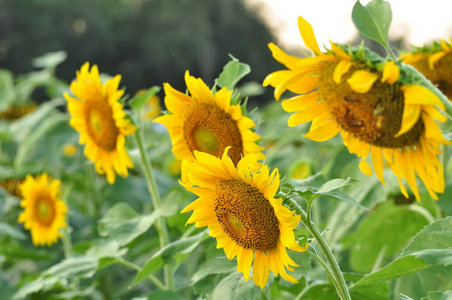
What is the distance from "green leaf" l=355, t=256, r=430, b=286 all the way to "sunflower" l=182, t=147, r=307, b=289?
7cm

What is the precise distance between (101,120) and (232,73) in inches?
12.6

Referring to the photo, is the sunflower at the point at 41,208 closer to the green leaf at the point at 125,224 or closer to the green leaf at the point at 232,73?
the green leaf at the point at 125,224

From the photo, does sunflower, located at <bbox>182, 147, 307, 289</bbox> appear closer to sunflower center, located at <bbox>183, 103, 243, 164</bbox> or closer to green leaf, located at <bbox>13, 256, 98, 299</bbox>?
sunflower center, located at <bbox>183, 103, 243, 164</bbox>

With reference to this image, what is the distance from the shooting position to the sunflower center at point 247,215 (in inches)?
22.6

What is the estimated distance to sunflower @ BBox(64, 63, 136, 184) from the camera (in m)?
0.90

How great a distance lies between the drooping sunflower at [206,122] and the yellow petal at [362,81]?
0.50ft

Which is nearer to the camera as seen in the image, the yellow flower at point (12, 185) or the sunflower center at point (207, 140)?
the sunflower center at point (207, 140)

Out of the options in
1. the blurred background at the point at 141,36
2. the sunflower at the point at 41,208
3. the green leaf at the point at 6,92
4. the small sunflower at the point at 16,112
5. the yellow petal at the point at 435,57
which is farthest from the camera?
Result: the blurred background at the point at 141,36

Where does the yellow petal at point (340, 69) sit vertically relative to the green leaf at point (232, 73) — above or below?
above

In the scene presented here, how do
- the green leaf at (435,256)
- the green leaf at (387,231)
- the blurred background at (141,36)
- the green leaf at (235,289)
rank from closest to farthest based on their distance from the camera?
the green leaf at (435,256), the green leaf at (235,289), the green leaf at (387,231), the blurred background at (141,36)

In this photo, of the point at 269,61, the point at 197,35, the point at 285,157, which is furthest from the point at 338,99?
the point at 197,35

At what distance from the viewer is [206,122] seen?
0.70 m

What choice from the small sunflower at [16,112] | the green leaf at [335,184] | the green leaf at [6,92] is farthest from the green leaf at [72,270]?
the small sunflower at [16,112]

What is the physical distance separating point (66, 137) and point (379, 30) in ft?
4.03
